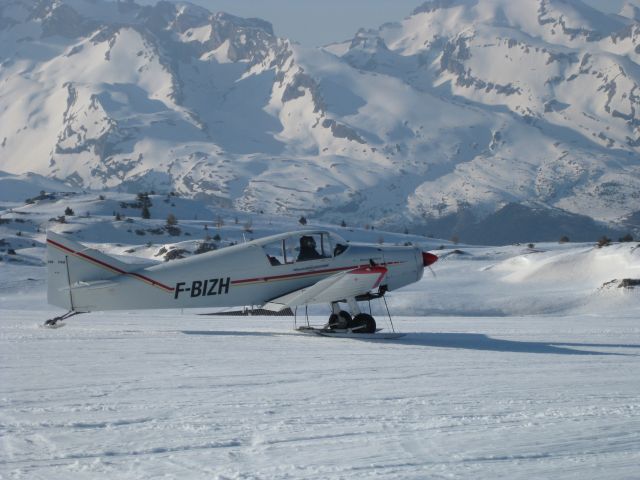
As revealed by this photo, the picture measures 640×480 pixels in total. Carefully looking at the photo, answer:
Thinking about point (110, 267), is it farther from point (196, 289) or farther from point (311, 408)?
point (311, 408)

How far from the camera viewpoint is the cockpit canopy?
16.5m

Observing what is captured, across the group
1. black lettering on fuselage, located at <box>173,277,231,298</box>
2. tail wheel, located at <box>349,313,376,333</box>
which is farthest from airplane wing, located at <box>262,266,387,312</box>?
black lettering on fuselage, located at <box>173,277,231,298</box>

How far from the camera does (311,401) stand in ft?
32.0

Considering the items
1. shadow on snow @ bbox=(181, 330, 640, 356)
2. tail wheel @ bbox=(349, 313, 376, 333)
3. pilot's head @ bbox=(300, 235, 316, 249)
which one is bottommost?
shadow on snow @ bbox=(181, 330, 640, 356)

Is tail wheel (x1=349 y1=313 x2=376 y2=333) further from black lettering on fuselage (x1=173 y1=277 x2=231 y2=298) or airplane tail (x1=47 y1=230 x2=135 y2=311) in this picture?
airplane tail (x1=47 y1=230 x2=135 y2=311)

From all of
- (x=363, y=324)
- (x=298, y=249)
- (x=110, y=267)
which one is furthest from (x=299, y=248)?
(x=110, y=267)

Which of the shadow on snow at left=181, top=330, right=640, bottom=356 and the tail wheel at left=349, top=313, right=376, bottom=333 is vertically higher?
the tail wheel at left=349, top=313, right=376, bottom=333

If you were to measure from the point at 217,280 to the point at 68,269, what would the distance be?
248 centimetres

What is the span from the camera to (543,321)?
21281 mm

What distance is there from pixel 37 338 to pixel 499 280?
1015 inches

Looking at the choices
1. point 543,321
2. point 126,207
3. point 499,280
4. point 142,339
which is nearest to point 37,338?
point 142,339

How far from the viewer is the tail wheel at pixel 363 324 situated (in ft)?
52.7

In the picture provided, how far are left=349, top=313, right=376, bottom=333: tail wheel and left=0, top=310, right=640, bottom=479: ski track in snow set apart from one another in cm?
78

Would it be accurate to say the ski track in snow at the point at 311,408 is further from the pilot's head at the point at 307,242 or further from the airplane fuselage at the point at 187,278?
the pilot's head at the point at 307,242
